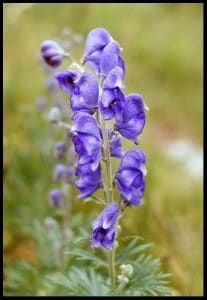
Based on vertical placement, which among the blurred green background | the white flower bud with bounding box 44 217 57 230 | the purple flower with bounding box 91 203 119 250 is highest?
the blurred green background

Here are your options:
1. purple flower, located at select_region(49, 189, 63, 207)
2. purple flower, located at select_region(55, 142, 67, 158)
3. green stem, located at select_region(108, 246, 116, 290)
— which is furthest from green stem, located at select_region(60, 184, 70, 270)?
green stem, located at select_region(108, 246, 116, 290)

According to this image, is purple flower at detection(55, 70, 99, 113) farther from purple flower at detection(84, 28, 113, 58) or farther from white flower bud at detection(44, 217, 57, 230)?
white flower bud at detection(44, 217, 57, 230)

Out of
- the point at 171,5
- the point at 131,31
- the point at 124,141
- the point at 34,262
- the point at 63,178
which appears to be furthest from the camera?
the point at 171,5

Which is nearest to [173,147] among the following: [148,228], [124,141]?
[124,141]

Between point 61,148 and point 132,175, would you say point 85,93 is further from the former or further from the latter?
point 61,148

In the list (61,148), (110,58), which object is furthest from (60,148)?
(110,58)

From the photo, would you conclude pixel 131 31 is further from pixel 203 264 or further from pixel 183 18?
pixel 203 264

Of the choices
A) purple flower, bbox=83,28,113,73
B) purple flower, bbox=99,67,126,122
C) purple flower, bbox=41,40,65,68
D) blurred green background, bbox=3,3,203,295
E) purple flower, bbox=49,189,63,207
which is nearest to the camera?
purple flower, bbox=99,67,126,122

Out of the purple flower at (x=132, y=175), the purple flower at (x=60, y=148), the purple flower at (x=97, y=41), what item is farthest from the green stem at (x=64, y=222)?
the purple flower at (x=97, y=41)
